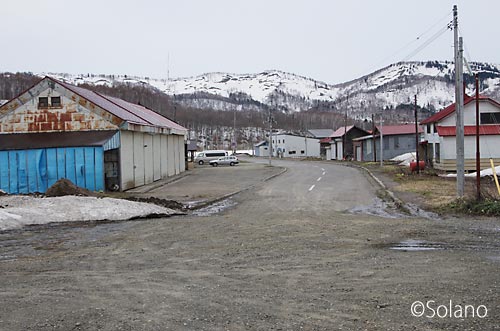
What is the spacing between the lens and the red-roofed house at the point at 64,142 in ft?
81.4

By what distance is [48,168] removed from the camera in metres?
24.9

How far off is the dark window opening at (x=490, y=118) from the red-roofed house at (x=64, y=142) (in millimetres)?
24493

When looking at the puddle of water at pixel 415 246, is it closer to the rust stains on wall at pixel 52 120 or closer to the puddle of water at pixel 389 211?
the puddle of water at pixel 389 211

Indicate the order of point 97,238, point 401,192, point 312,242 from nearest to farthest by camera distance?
point 312,242 → point 97,238 → point 401,192

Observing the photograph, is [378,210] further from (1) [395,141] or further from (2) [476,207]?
(1) [395,141]

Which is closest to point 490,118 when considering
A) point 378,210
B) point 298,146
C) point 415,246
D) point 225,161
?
point 378,210

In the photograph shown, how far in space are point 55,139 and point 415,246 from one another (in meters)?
20.6

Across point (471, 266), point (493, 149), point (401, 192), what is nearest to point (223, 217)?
point (471, 266)

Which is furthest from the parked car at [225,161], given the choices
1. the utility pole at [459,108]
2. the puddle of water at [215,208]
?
the utility pole at [459,108]

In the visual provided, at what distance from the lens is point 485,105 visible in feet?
121

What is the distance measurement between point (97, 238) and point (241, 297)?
6572 mm

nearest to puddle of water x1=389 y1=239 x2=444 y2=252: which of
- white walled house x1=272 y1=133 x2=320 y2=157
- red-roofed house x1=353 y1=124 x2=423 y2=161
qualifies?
red-roofed house x1=353 y1=124 x2=423 y2=161

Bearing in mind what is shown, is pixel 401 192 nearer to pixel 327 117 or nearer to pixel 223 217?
pixel 223 217

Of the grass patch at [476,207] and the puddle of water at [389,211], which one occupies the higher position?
the grass patch at [476,207]
